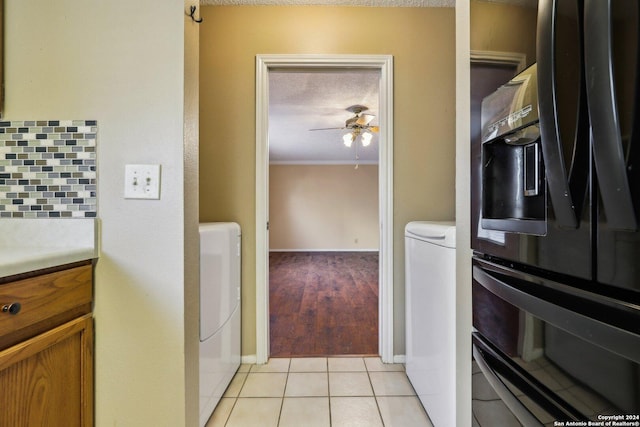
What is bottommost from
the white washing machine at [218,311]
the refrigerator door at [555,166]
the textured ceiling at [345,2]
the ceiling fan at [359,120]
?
the white washing machine at [218,311]

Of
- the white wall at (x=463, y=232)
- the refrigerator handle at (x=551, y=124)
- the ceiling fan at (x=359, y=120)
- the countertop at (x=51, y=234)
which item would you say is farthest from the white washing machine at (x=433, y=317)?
the ceiling fan at (x=359, y=120)

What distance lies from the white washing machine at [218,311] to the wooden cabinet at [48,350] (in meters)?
0.42

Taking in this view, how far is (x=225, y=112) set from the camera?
192cm

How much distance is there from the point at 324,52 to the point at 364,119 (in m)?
1.95

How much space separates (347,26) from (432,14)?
0.59m

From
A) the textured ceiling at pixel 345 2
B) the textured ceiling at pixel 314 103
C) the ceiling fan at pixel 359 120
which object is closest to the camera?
the textured ceiling at pixel 345 2

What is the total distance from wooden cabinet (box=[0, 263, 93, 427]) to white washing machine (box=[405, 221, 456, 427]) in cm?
125

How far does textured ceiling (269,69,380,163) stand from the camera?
2846 millimetres

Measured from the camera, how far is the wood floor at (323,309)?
2.19m

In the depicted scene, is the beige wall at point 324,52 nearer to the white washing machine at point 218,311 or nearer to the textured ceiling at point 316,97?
the textured ceiling at point 316,97

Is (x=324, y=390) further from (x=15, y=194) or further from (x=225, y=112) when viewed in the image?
(x=225, y=112)

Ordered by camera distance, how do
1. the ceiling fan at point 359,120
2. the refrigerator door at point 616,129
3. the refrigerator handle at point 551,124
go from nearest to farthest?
the refrigerator door at point 616,129
the refrigerator handle at point 551,124
the ceiling fan at point 359,120

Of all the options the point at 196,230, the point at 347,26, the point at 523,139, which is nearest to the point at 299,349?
the point at 196,230

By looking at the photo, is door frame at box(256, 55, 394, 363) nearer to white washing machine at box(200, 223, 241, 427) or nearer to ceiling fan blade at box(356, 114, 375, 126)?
white washing machine at box(200, 223, 241, 427)
